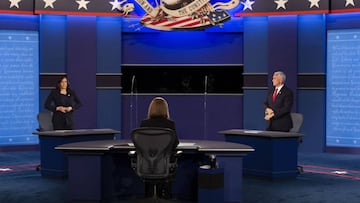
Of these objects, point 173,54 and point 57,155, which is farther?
point 173,54

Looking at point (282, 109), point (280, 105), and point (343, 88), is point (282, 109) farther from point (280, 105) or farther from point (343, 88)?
point (343, 88)

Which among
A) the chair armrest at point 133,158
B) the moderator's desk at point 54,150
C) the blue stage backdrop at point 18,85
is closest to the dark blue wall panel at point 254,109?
the moderator's desk at point 54,150

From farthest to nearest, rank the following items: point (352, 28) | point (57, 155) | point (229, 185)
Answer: point (352, 28) → point (57, 155) → point (229, 185)

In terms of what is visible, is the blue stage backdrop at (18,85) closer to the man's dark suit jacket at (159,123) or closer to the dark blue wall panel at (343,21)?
the dark blue wall panel at (343,21)

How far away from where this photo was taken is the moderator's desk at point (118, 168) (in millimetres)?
5543

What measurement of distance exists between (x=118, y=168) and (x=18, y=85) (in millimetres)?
4909

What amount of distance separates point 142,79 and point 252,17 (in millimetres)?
2258

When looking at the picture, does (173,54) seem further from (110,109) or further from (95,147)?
(95,147)

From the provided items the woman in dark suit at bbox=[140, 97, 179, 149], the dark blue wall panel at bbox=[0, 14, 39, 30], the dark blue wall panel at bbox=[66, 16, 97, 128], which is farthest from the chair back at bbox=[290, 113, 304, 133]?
the dark blue wall panel at bbox=[0, 14, 39, 30]

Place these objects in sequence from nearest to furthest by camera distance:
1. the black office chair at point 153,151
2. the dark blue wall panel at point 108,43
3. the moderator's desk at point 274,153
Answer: the black office chair at point 153,151
the moderator's desk at point 274,153
the dark blue wall panel at point 108,43

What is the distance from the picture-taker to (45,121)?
7910 millimetres

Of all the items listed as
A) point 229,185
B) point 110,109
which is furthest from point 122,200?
point 110,109

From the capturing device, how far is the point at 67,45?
1009 cm

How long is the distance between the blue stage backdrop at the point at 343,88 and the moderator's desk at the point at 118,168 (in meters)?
4.69
